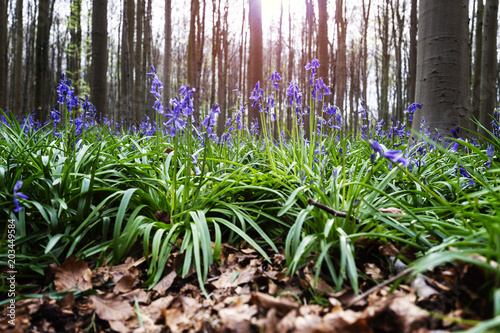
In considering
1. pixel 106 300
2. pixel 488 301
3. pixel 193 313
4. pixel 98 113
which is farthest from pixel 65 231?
pixel 98 113

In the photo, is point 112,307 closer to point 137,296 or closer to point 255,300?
point 137,296

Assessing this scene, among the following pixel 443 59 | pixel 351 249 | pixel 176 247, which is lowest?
pixel 176 247

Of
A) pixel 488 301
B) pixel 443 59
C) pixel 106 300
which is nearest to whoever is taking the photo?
pixel 488 301

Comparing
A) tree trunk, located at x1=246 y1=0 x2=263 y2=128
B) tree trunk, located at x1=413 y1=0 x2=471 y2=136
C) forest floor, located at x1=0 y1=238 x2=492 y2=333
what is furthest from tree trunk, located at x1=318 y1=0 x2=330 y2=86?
forest floor, located at x1=0 y1=238 x2=492 y2=333

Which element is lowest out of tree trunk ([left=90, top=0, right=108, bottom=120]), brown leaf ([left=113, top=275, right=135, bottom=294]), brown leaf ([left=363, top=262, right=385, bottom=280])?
brown leaf ([left=113, top=275, right=135, bottom=294])

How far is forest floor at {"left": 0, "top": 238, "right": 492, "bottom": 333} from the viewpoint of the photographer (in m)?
1.03

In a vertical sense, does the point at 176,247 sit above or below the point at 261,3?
below

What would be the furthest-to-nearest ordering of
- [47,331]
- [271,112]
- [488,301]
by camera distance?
[271,112] → [47,331] → [488,301]

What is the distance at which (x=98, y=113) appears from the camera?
216 inches

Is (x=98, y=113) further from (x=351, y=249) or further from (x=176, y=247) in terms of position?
(x=351, y=249)

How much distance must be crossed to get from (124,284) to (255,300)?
25.8 inches

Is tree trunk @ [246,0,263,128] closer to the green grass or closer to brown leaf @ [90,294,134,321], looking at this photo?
the green grass

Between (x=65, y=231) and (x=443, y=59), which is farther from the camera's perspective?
(x=443, y=59)

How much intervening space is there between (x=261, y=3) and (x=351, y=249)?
6.37 metres
